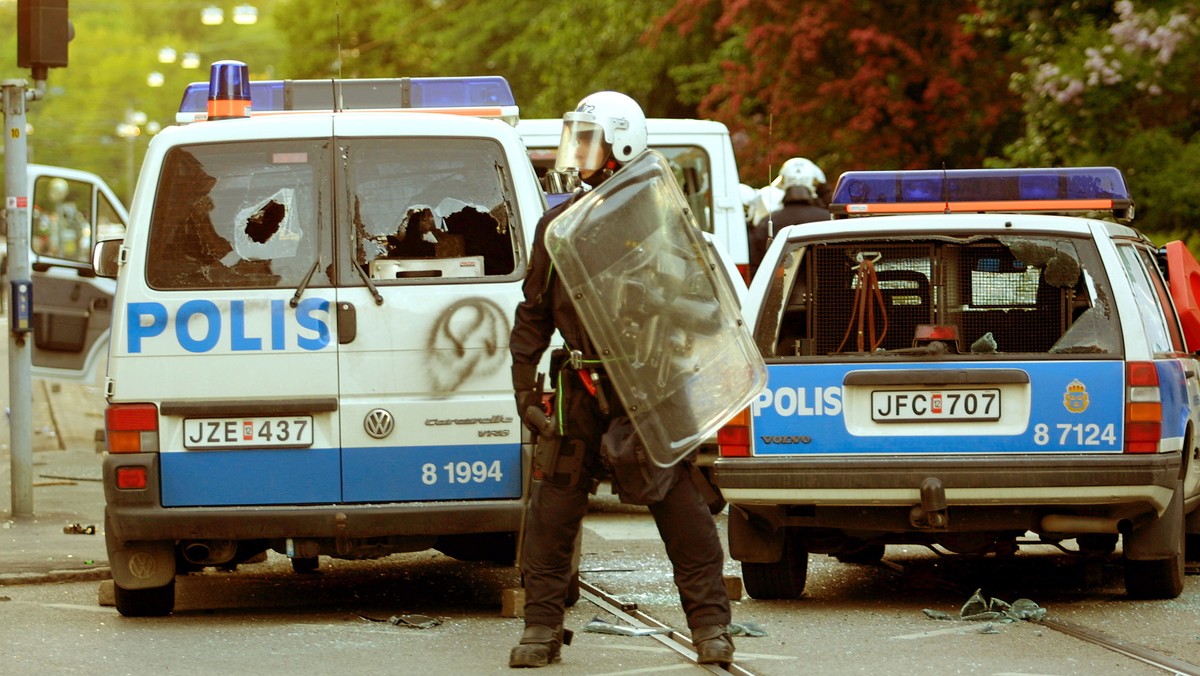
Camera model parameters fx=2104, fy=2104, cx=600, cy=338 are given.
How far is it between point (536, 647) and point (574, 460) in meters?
0.61

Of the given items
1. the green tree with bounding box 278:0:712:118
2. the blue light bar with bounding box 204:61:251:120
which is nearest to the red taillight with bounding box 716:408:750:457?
the blue light bar with bounding box 204:61:251:120

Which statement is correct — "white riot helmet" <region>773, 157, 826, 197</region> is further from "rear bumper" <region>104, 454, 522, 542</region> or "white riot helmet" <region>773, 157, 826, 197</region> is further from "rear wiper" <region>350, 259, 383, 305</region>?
"rear bumper" <region>104, 454, 522, 542</region>

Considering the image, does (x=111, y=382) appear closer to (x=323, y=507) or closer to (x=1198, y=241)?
(x=323, y=507)

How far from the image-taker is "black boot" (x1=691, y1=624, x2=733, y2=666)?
6.61 meters

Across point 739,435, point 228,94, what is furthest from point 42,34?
point 739,435

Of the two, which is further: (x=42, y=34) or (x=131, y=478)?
(x=42, y=34)

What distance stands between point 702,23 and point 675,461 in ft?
78.5

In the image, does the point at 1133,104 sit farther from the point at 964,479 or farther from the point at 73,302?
the point at 964,479

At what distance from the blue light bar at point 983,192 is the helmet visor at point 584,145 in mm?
2454

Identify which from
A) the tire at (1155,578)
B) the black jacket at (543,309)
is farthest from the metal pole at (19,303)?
the tire at (1155,578)

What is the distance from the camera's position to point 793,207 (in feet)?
45.2

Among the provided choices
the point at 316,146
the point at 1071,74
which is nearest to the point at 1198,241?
the point at 1071,74

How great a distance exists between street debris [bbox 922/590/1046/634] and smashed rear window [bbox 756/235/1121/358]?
99 centimetres

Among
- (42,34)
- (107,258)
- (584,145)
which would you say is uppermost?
(42,34)
